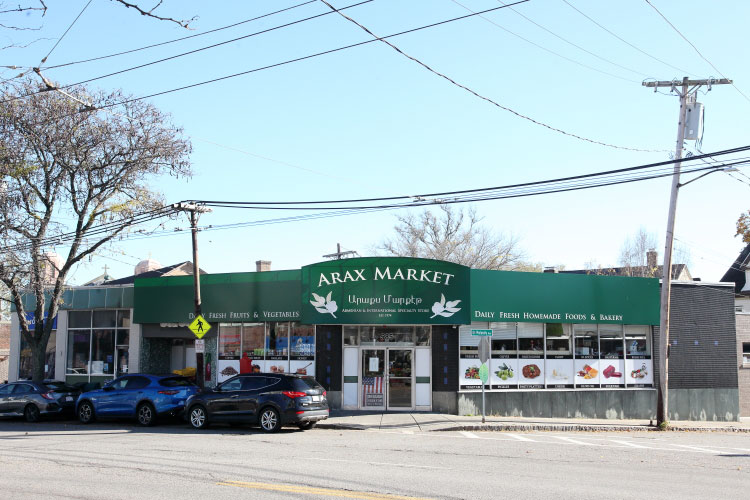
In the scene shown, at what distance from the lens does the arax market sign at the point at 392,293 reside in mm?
23219

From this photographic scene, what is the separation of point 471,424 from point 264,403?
5963mm

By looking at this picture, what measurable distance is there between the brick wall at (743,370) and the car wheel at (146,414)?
23.1m

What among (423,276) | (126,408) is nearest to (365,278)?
(423,276)

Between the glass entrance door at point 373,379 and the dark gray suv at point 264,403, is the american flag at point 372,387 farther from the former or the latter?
the dark gray suv at point 264,403

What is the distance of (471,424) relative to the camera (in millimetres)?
20625

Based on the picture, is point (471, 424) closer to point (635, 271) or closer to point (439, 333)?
point (439, 333)

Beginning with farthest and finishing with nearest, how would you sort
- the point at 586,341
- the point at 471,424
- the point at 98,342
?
the point at 98,342 < the point at 586,341 < the point at 471,424

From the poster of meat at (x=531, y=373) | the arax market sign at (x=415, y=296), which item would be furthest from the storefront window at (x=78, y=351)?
the poster of meat at (x=531, y=373)

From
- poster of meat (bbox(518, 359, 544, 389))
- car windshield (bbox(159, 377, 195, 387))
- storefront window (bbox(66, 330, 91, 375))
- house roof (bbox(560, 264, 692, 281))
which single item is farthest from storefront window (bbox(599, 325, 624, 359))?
house roof (bbox(560, 264, 692, 281))

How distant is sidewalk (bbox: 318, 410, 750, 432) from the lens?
66.5 feet

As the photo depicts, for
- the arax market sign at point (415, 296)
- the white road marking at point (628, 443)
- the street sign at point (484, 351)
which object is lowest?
the white road marking at point (628, 443)

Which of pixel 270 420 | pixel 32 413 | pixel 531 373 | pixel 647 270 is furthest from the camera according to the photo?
pixel 647 270

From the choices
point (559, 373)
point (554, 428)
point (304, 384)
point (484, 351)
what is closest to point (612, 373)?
point (559, 373)

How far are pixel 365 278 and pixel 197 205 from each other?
6253mm
